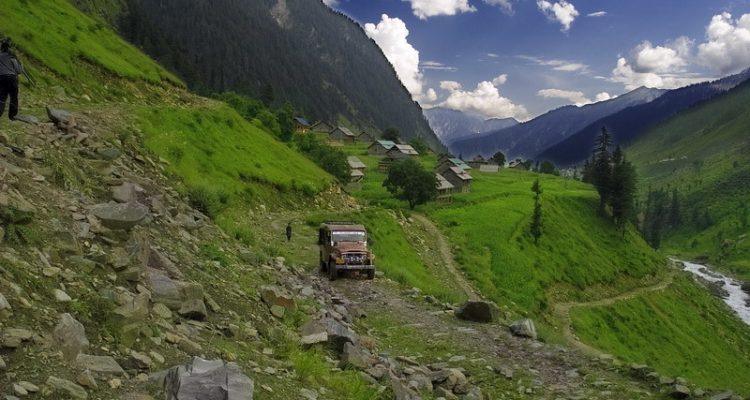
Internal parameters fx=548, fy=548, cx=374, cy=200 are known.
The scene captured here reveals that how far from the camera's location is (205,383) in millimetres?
8031

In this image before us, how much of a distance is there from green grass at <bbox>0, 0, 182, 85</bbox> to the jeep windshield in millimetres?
26096

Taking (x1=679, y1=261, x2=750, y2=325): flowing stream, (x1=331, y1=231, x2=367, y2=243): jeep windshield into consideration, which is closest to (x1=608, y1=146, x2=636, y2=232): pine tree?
(x1=679, y1=261, x2=750, y2=325): flowing stream

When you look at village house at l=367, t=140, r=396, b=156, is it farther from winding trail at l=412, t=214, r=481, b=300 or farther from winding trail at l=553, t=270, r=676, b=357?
winding trail at l=553, t=270, r=676, b=357

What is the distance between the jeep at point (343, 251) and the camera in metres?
30.0

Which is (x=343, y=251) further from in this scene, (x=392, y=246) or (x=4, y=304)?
(x=392, y=246)

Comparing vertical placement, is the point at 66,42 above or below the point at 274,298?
above

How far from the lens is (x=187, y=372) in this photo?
8.17 metres

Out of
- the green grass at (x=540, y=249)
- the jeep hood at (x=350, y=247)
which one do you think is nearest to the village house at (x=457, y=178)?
the green grass at (x=540, y=249)

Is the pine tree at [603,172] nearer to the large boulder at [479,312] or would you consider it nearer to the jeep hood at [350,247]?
the jeep hood at [350,247]

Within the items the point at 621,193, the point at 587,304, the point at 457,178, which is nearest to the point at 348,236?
the point at 587,304

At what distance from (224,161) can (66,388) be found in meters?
40.6

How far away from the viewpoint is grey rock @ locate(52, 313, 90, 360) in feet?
26.2

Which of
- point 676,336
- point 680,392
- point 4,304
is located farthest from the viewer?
point 676,336

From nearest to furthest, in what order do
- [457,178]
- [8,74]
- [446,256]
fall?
1. [8,74]
2. [446,256]
3. [457,178]
